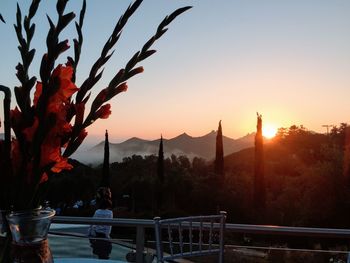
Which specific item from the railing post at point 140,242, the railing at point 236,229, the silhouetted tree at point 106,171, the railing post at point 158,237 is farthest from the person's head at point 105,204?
the silhouetted tree at point 106,171

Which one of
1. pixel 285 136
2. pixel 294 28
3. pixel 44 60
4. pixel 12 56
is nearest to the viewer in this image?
pixel 44 60

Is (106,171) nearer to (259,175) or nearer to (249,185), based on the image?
(249,185)

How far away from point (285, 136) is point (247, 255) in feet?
97.5

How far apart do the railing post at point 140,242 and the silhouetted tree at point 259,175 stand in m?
16.6

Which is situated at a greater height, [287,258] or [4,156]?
[4,156]

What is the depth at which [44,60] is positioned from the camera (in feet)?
3.39

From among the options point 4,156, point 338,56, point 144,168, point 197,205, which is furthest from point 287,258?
point 144,168

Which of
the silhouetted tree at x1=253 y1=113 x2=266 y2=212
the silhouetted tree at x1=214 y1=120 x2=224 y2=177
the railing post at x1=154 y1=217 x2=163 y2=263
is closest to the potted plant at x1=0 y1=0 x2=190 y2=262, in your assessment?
the railing post at x1=154 y1=217 x2=163 y2=263

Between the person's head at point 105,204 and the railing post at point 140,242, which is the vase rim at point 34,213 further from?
the person's head at point 105,204

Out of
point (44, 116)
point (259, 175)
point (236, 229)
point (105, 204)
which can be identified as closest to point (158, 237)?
point (236, 229)

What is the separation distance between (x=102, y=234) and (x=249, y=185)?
18142 mm

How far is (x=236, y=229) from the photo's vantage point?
269cm

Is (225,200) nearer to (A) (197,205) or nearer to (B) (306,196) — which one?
(A) (197,205)

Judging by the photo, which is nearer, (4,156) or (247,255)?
(4,156)
